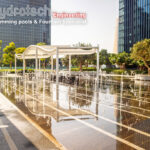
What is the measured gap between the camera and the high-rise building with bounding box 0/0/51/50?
100500 mm

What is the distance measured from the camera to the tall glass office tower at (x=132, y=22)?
5562cm

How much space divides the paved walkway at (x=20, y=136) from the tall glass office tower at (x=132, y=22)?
181 ft

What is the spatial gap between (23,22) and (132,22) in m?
75.6

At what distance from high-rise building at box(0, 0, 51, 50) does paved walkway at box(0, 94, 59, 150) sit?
100578 mm

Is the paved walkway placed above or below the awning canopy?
below

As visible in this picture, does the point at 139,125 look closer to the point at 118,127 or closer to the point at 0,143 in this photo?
the point at 118,127

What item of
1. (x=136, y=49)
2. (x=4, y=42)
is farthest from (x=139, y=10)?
(x=4, y=42)

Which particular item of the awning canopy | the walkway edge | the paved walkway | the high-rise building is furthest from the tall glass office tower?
the high-rise building

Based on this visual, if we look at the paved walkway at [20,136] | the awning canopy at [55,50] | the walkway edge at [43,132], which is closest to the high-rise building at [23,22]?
the awning canopy at [55,50]

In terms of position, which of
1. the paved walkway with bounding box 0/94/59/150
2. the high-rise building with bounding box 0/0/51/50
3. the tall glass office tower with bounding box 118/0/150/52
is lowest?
the paved walkway with bounding box 0/94/59/150

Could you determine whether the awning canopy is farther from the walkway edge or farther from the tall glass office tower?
the tall glass office tower

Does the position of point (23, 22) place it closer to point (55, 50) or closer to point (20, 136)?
point (55, 50)

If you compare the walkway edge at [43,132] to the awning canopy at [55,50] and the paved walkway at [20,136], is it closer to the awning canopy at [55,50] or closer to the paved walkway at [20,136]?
the paved walkway at [20,136]

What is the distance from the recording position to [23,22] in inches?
4515
